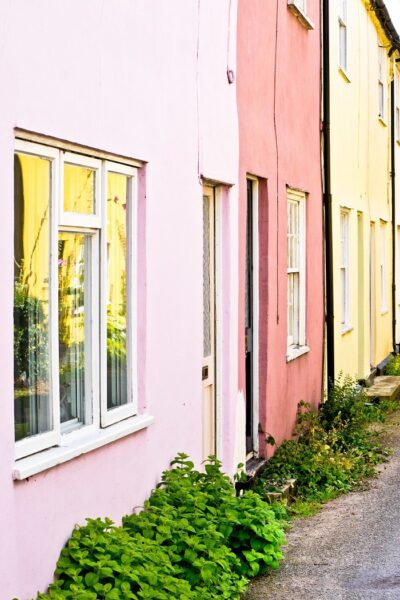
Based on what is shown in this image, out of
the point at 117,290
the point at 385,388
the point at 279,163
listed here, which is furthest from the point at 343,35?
the point at 117,290

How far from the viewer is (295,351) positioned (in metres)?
12.6

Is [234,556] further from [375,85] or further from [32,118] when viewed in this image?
[375,85]

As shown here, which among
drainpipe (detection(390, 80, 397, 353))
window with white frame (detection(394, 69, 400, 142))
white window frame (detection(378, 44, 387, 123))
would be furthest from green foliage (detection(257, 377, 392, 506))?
window with white frame (detection(394, 69, 400, 142))

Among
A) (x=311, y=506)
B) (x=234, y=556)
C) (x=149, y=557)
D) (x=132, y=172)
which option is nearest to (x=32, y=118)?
(x=132, y=172)

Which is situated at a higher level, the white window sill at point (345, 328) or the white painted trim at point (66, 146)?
the white painted trim at point (66, 146)

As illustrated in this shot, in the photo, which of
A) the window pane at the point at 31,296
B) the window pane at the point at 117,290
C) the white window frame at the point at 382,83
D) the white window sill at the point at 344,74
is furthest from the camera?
the white window frame at the point at 382,83

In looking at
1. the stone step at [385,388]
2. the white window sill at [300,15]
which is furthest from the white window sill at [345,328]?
the white window sill at [300,15]

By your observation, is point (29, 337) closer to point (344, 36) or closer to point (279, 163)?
point (279, 163)

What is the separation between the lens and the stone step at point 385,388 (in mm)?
16391

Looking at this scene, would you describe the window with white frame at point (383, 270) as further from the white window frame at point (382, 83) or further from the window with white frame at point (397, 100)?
the window with white frame at point (397, 100)

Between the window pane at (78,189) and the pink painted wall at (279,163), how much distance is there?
11.6ft

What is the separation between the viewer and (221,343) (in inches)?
373

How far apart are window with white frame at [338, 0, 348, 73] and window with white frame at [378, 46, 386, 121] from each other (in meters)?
4.82

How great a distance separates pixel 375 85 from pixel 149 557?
15.8 metres
